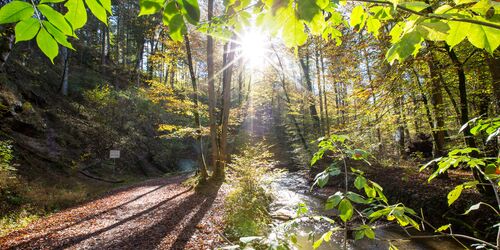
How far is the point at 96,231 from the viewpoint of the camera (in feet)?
21.1

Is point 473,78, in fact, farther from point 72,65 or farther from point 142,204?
point 72,65

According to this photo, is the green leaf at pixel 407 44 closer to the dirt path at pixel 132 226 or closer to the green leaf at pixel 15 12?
the green leaf at pixel 15 12

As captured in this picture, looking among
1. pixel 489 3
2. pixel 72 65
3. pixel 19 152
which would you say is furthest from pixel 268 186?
pixel 72 65

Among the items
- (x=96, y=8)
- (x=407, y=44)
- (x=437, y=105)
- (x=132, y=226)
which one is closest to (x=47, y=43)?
(x=96, y=8)

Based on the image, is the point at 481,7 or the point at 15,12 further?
the point at 481,7

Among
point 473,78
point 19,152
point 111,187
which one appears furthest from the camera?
point 111,187

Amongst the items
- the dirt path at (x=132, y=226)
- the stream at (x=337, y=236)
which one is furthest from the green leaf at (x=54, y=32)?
the dirt path at (x=132, y=226)

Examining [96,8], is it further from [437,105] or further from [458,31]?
[437,105]

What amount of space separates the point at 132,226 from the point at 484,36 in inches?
298

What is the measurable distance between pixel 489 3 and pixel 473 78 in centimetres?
875

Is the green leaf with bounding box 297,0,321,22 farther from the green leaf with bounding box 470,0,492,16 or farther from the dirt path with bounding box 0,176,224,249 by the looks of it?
the dirt path with bounding box 0,176,224,249

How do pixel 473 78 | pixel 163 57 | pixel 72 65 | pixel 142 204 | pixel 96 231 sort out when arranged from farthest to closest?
pixel 72 65, pixel 163 57, pixel 142 204, pixel 473 78, pixel 96 231

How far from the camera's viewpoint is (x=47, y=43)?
84 centimetres

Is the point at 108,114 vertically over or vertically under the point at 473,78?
Answer: over
